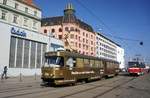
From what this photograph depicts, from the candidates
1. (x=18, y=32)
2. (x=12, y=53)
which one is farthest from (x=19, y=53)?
(x=18, y=32)

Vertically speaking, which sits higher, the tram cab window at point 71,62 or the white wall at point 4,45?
the white wall at point 4,45

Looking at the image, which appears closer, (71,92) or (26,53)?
(71,92)

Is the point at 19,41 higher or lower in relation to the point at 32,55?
higher

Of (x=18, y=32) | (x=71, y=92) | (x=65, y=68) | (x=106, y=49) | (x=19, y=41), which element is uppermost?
(x=106, y=49)

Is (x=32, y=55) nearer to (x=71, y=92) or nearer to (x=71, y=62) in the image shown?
(x=71, y=62)

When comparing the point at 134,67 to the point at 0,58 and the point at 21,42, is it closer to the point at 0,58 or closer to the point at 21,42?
the point at 21,42

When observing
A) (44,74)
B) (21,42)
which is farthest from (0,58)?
(44,74)

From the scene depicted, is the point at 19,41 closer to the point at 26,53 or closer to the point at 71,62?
the point at 26,53

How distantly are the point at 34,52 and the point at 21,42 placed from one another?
4.39 m

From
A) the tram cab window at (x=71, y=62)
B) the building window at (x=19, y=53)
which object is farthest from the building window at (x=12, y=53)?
the tram cab window at (x=71, y=62)

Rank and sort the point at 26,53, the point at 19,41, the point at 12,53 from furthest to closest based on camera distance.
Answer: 1. the point at 26,53
2. the point at 19,41
3. the point at 12,53

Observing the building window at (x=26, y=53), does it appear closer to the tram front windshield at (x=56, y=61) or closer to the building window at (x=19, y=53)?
the building window at (x=19, y=53)

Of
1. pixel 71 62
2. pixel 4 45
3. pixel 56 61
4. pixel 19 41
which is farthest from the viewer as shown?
pixel 19 41

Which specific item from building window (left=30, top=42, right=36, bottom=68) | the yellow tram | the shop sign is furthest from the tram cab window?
building window (left=30, top=42, right=36, bottom=68)
